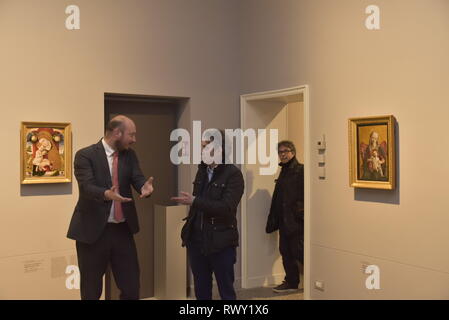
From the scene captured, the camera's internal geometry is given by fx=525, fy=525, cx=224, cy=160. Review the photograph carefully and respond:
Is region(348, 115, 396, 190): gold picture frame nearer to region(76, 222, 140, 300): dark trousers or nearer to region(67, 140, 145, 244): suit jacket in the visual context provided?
region(67, 140, 145, 244): suit jacket

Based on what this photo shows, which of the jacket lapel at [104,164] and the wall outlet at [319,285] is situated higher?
the jacket lapel at [104,164]

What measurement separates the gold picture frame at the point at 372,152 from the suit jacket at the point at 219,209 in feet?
3.64

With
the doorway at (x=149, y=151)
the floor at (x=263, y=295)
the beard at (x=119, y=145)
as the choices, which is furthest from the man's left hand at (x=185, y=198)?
the floor at (x=263, y=295)

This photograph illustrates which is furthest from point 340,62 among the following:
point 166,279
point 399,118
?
point 166,279

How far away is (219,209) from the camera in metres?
3.67

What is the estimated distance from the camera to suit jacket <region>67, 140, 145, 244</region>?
11.1ft

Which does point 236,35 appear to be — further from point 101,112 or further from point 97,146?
point 97,146

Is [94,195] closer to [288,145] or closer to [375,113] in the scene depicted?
[375,113]

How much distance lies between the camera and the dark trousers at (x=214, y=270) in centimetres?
378

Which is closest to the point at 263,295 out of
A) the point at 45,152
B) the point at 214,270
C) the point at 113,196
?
the point at 214,270

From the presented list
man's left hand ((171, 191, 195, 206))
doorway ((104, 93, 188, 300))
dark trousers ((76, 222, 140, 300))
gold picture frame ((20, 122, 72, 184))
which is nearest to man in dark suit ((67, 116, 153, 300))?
dark trousers ((76, 222, 140, 300))

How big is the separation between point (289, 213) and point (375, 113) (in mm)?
1749

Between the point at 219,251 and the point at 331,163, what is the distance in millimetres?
1478

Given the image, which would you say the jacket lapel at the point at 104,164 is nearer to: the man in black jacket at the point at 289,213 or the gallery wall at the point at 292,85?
the gallery wall at the point at 292,85
